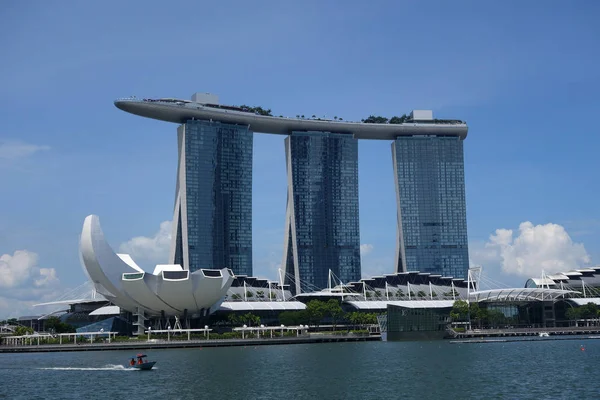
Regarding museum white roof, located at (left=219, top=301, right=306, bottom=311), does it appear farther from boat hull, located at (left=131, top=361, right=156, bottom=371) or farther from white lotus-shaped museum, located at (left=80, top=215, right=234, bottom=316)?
boat hull, located at (left=131, top=361, right=156, bottom=371)

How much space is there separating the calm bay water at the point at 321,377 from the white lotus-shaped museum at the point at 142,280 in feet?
124

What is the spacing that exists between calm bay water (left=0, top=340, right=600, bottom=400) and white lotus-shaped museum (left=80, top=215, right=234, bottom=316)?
37807 mm

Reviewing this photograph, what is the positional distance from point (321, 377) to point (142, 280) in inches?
3119

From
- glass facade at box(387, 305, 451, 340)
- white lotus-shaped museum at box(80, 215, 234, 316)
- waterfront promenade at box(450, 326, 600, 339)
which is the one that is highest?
white lotus-shaped museum at box(80, 215, 234, 316)

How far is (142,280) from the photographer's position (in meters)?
152

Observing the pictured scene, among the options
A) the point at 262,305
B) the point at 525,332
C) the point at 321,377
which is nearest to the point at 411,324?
the point at 525,332

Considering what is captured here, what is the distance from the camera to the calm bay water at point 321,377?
6700 cm

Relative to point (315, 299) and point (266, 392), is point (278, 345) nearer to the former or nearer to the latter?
point (315, 299)

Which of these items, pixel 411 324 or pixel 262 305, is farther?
pixel 262 305

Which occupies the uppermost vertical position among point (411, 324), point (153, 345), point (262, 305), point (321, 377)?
point (262, 305)

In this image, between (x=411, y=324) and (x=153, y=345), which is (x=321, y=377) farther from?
(x=411, y=324)

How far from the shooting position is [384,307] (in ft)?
653

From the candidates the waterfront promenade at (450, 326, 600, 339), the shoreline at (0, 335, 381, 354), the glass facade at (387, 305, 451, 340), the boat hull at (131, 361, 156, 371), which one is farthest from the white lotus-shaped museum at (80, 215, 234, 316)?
the boat hull at (131, 361, 156, 371)

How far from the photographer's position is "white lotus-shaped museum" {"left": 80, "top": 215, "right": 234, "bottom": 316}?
152875mm
